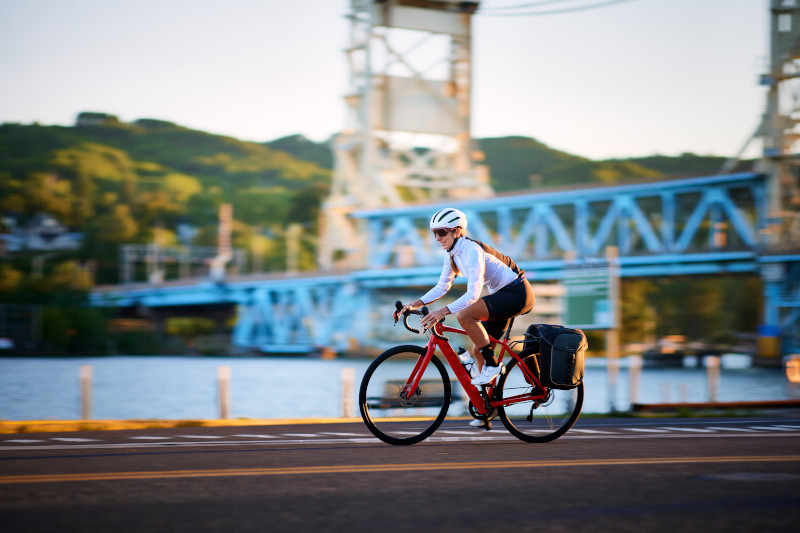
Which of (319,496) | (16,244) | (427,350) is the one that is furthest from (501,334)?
(16,244)

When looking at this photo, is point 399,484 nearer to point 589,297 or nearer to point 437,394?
point 437,394

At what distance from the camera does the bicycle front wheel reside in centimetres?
786

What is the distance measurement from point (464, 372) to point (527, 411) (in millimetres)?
724

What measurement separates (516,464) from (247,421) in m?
5.53

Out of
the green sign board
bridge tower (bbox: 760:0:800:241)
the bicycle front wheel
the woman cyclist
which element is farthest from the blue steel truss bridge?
the bicycle front wheel

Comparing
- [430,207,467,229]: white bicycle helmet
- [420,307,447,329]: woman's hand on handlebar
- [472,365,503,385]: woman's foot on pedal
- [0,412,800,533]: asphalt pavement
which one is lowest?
[0,412,800,533]: asphalt pavement

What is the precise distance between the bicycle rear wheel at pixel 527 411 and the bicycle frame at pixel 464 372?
0.14ft

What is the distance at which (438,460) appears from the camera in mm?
7148

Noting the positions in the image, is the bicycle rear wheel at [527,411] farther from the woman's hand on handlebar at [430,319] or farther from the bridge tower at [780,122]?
the bridge tower at [780,122]

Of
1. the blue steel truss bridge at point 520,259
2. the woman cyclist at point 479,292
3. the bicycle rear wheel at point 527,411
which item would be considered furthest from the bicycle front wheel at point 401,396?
the blue steel truss bridge at point 520,259

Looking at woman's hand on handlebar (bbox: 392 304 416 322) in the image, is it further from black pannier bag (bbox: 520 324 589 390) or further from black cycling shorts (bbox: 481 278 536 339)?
black pannier bag (bbox: 520 324 589 390)

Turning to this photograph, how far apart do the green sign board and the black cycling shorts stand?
13916 millimetres

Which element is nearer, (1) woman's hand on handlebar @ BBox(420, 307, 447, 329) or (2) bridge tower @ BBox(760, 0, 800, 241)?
(1) woman's hand on handlebar @ BBox(420, 307, 447, 329)

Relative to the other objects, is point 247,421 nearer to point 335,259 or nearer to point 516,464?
point 516,464
